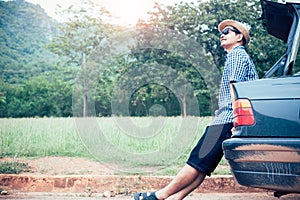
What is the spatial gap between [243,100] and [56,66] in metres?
25.4

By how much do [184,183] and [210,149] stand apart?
1.21 feet

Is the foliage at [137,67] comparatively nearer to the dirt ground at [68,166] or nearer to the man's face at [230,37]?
the dirt ground at [68,166]

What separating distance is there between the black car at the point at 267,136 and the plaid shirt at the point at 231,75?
34 cm

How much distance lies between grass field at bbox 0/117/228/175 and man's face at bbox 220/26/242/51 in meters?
2.65

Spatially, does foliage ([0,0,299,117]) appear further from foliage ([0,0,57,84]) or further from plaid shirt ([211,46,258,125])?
plaid shirt ([211,46,258,125])

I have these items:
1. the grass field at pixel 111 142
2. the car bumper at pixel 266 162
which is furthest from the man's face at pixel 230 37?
the grass field at pixel 111 142

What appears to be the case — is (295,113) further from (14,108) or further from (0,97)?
(14,108)

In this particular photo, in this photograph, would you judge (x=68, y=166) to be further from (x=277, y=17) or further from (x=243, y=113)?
(x=243, y=113)

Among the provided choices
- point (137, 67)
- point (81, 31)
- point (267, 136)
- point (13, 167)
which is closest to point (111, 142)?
point (13, 167)

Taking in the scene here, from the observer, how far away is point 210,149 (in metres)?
3.40

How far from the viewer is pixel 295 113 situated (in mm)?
2742

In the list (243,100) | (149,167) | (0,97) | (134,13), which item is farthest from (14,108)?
(243,100)

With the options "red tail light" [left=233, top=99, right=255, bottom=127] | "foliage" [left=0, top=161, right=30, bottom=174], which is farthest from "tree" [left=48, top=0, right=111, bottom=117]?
"red tail light" [left=233, top=99, right=255, bottom=127]

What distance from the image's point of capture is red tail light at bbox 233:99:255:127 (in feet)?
9.49
